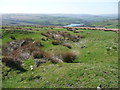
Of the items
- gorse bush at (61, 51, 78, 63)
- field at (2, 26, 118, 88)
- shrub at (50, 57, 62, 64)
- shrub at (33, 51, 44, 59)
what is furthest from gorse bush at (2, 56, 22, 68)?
gorse bush at (61, 51, 78, 63)

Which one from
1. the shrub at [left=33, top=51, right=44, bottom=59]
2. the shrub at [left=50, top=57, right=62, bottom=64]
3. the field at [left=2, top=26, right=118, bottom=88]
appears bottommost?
the field at [left=2, top=26, right=118, bottom=88]

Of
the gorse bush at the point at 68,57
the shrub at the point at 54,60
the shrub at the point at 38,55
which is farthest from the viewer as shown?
the shrub at the point at 38,55

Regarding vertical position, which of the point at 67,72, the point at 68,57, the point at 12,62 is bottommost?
the point at 67,72

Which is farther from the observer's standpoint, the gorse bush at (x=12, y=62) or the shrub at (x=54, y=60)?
the shrub at (x=54, y=60)

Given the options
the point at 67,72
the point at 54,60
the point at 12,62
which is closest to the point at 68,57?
the point at 54,60

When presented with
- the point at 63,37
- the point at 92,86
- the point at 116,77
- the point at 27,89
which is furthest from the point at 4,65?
the point at 63,37

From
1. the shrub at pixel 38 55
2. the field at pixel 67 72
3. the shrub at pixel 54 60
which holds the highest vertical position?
the shrub at pixel 38 55

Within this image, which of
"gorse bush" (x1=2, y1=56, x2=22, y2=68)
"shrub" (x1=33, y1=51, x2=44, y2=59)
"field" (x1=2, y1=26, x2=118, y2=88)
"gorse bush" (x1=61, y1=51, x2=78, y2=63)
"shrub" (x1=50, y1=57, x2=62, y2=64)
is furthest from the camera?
"shrub" (x1=33, y1=51, x2=44, y2=59)

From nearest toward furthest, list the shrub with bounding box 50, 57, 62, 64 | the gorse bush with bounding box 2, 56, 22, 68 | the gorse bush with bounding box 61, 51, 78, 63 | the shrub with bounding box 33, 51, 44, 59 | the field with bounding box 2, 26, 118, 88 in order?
1. the field with bounding box 2, 26, 118, 88
2. the gorse bush with bounding box 2, 56, 22, 68
3. the shrub with bounding box 50, 57, 62, 64
4. the gorse bush with bounding box 61, 51, 78, 63
5. the shrub with bounding box 33, 51, 44, 59

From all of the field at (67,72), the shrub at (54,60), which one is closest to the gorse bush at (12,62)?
the field at (67,72)

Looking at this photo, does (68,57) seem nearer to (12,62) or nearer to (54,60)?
(54,60)

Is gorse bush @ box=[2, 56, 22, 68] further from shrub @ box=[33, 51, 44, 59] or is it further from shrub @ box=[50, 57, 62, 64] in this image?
shrub @ box=[50, 57, 62, 64]

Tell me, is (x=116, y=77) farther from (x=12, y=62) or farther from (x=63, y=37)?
(x=63, y=37)

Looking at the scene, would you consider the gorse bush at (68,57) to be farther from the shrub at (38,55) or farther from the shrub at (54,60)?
the shrub at (38,55)
